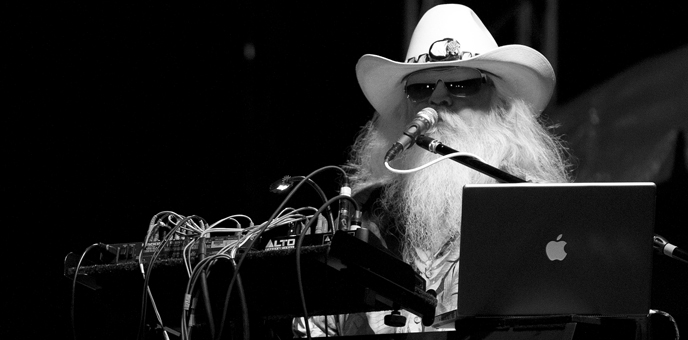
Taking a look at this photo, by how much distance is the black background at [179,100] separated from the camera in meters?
2.88

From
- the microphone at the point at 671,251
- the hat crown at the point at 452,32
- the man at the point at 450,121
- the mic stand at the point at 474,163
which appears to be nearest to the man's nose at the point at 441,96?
the man at the point at 450,121

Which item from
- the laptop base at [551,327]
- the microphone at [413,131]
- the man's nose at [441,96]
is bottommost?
the laptop base at [551,327]

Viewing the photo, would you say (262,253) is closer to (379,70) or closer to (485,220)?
(485,220)

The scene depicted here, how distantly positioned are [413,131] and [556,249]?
53cm

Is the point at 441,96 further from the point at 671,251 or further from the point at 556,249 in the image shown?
the point at 556,249

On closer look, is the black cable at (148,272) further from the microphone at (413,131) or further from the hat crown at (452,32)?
the hat crown at (452,32)

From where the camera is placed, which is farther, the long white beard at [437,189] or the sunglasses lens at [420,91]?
the sunglasses lens at [420,91]

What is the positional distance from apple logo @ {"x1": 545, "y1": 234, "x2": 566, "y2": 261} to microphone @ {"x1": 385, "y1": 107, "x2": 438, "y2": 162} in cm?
43

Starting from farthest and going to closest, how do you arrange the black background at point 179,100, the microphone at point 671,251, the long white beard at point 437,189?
1. the black background at point 179,100
2. the long white beard at point 437,189
3. the microphone at point 671,251

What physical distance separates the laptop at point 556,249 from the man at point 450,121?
1.04 metres

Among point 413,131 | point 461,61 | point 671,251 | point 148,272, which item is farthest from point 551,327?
point 461,61

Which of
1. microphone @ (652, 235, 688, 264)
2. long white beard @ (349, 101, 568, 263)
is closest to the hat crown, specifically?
long white beard @ (349, 101, 568, 263)

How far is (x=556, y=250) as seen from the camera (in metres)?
1.41

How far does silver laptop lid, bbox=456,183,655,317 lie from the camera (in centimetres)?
139
